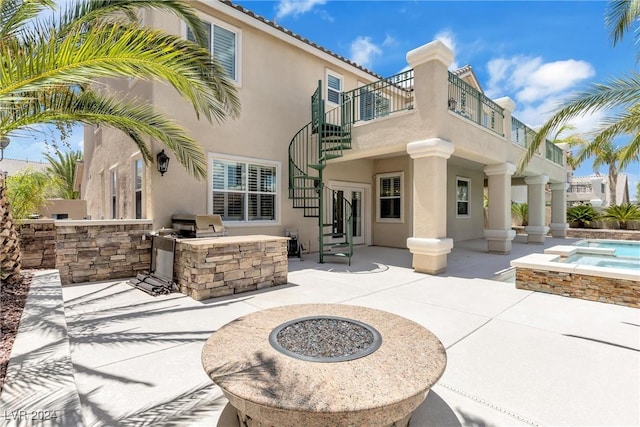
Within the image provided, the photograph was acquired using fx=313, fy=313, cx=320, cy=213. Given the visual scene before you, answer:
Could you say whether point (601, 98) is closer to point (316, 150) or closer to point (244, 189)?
point (316, 150)

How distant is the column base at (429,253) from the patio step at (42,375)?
21.5 feet

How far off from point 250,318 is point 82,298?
4.05 m

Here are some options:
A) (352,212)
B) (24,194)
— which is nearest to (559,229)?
(352,212)

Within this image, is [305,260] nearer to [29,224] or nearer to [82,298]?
[82,298]

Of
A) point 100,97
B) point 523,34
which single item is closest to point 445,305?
point 100,97

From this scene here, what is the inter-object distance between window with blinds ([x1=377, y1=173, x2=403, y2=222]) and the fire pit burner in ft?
30.5

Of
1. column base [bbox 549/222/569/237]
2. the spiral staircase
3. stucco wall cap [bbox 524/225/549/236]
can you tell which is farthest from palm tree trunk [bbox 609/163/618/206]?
the spiral staircase

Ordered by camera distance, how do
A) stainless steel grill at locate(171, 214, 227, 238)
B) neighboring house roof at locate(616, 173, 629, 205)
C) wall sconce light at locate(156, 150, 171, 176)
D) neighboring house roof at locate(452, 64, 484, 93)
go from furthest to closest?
neighboring house roof at locate(616, 173, 629, 205) → neighboring house roof at locate(452, 64, 484, 93) → wall sconce light at locate(156, 150, 171, 176) → stainless steel grill at locate(171, 214, 227, 238)

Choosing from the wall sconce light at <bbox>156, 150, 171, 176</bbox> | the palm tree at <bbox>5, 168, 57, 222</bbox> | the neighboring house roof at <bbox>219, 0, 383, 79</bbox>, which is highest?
the neighboring house roof at <bbox>219, 0, 383, 79</bbox>

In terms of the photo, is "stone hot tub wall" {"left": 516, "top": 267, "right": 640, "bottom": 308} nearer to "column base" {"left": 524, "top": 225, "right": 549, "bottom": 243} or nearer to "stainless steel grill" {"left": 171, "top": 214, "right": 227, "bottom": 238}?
"stainless steel grill" {"left": 171, "top": 214, "right": 227, "bottom": 238}

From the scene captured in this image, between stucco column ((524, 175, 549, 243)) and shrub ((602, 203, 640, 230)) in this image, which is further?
shrub ((602, 203, 640, 230))

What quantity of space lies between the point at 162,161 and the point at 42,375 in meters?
5.32

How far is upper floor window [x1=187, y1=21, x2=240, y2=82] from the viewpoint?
26.5ft

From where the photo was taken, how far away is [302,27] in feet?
34.1
